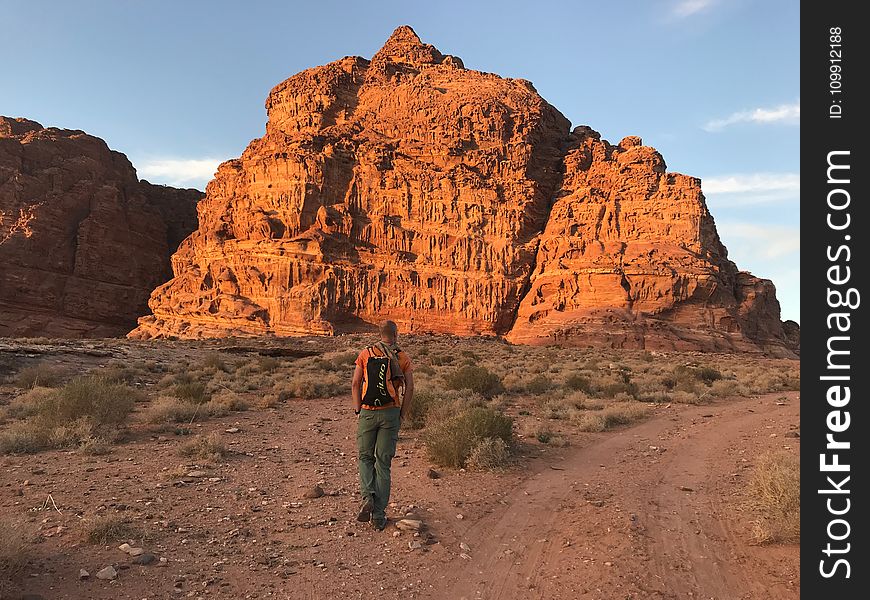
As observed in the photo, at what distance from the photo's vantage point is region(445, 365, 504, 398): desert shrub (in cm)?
1452

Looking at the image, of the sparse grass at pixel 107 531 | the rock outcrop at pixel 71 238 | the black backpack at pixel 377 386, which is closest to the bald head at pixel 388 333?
the black backpack at pixel 377 386

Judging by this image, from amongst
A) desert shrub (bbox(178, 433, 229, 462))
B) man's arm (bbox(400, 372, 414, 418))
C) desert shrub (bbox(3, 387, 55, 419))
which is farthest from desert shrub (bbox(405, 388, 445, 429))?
desert shrub (bbox(3, 387, 55, 419))

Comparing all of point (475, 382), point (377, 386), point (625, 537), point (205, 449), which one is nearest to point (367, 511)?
point (377, 386)

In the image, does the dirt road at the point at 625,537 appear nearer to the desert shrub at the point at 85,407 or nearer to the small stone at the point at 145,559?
the small stone at the point at 145,559

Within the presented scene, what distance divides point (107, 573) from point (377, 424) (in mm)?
2346

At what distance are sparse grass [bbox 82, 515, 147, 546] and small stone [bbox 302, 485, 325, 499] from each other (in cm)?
169

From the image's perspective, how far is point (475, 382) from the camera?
14578 mm

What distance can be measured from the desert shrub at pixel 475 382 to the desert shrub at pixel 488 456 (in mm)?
7082

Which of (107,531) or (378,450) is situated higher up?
(378,450)

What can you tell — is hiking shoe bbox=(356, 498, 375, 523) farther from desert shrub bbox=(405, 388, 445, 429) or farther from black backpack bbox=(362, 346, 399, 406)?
desert shrub bbox=(405, 388, 445, 429)

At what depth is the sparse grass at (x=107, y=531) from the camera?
4.25m

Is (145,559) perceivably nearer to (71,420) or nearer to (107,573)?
(107,573)
